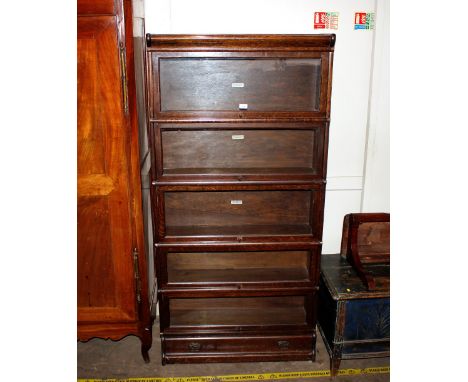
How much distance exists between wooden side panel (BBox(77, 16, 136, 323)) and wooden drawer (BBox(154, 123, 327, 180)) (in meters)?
0.34

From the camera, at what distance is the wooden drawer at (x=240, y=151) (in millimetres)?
2418

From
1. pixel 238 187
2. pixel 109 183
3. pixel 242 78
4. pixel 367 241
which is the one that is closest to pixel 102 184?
pixel 109 183

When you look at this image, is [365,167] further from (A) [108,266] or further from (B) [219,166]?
(A) [108,266]

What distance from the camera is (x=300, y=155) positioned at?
2.51 m

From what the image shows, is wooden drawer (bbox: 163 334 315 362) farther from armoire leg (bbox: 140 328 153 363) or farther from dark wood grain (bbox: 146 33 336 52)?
dark wood grain (bbox: 146 33 336 52)

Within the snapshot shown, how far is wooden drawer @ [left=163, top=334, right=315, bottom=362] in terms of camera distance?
264 centimetres

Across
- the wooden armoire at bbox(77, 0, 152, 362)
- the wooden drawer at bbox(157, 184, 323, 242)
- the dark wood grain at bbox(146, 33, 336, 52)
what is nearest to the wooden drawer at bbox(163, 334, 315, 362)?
the wooden armoire at bbox(77, 0, 152, 362)

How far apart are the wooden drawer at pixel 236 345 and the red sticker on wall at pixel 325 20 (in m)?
2.06

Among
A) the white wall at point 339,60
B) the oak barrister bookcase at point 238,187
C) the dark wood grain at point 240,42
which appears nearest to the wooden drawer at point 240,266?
the oak barrister bookcase at point 238,187

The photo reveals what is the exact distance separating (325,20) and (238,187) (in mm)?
1282

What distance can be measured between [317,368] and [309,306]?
0.44 meters
